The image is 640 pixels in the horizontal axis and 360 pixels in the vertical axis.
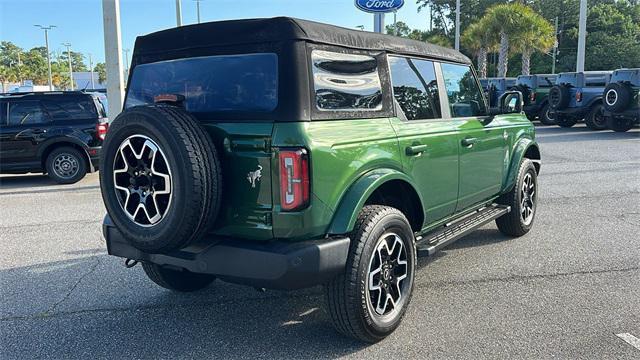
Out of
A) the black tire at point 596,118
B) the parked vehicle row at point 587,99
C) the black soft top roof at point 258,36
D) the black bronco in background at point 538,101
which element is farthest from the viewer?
the black bronco in background at point 538,101

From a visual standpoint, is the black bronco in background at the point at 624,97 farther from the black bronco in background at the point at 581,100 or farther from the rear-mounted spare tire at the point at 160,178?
the rear-mounted spare tire at the point at 160,178

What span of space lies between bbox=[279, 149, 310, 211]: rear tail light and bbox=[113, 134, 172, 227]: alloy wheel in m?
0.63

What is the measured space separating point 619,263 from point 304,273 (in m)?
3.43

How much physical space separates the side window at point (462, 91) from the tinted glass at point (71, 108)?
7.55 m

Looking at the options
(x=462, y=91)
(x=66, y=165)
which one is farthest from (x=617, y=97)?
(x=66, y=165)

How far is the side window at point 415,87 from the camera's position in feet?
12.5

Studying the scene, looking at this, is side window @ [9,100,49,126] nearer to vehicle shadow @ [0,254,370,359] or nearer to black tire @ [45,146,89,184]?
black tire @ [45,146,89,184]

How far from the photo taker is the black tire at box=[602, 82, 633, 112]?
50.5ft

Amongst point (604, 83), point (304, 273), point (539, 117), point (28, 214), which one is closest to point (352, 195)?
point (304, 273)

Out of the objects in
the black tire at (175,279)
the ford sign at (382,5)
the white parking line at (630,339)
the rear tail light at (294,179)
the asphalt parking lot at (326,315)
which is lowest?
the white parking line at (630,339)

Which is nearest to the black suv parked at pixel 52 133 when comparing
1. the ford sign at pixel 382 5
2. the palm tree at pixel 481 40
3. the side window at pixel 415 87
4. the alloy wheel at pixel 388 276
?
the ford sign at pixel 382 5

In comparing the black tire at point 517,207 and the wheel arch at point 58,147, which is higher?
the wheel arch at point 58,147

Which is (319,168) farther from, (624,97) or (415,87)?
(624,97)

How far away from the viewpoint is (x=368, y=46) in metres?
3.53
